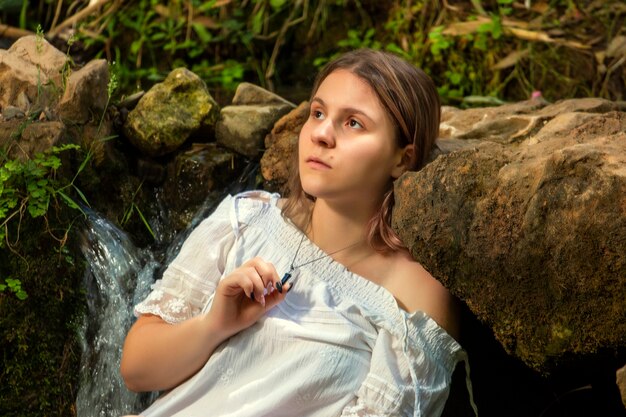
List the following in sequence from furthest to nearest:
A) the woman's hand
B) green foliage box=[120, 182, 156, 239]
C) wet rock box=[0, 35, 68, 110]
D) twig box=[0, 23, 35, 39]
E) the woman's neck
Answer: twig box=[0, 23, 35, 39], green foliage box=[120, 182, 156, 239], wet rock box=[0, 35, 68, 110], the woman's neck, the woman's hand

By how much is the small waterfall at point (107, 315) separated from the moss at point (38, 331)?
51 millimetres

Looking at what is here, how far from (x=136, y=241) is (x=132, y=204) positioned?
0.48 feet

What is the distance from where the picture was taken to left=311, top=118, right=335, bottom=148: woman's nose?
105 inches

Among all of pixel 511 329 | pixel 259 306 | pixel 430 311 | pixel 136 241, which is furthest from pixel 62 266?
pixel 511 329

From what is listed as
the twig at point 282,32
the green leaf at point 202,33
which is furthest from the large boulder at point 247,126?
the green leaf at point 202,33

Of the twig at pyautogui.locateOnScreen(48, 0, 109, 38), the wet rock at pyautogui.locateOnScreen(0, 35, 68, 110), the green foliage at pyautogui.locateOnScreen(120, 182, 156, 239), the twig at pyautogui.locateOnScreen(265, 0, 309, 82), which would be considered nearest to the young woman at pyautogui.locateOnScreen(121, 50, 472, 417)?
the green foliage at pyautogui.locateOnScreen(120, 182, 156, 239)

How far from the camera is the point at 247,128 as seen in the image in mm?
3611

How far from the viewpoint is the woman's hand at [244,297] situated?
2453mm

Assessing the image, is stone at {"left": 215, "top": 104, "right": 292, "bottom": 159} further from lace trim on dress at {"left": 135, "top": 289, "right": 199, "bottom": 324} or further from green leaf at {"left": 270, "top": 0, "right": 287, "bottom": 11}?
green leaf at {"left": 270, "top": 0, "right": 287, "bottom": 11}

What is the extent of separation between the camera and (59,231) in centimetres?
A: 321

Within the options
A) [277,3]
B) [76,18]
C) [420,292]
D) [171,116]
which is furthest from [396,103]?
[76,18]

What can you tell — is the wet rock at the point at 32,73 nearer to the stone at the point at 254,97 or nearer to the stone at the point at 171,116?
the stone at the point at 171,116

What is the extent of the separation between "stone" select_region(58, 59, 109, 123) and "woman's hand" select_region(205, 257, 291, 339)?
1180 mm

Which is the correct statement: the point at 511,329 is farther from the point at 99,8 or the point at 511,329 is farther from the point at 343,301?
the point at 99,8
